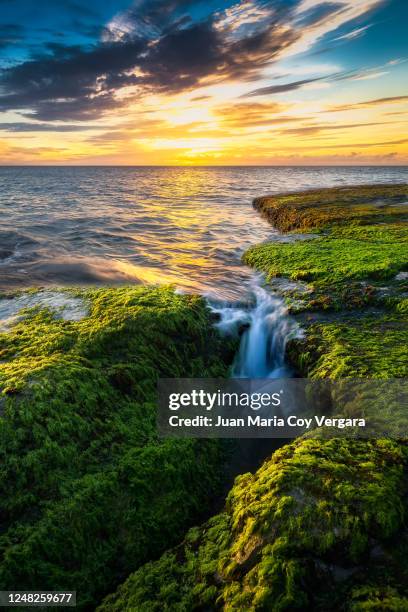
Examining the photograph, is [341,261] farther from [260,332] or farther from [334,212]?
[334,212]

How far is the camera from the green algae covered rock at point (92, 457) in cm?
431

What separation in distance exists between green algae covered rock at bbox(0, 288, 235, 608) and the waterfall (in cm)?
105

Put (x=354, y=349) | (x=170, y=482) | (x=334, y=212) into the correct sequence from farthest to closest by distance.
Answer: (x=334, y=212) < (x=354, y=349) < (x=170, y=482)

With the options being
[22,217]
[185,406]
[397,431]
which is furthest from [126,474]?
[22,217]

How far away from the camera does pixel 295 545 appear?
136 inches

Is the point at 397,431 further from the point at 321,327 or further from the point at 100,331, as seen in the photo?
the point at 100,331

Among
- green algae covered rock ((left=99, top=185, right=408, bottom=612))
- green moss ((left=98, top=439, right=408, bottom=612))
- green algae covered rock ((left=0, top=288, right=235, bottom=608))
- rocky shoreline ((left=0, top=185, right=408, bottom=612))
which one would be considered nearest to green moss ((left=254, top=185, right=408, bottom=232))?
rocky shoreline ((left=0, top=185, right=408, bottom=612))

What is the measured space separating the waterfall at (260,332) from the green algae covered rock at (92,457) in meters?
1.05

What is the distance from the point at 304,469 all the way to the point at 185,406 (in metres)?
2.85

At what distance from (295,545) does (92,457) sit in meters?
2.88

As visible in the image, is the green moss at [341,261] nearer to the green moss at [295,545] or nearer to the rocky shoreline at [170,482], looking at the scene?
the rocky shoreline at [170,482]

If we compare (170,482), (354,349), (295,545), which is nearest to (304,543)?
(295,545)

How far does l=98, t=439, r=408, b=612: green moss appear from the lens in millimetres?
3215

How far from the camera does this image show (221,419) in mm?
6820
